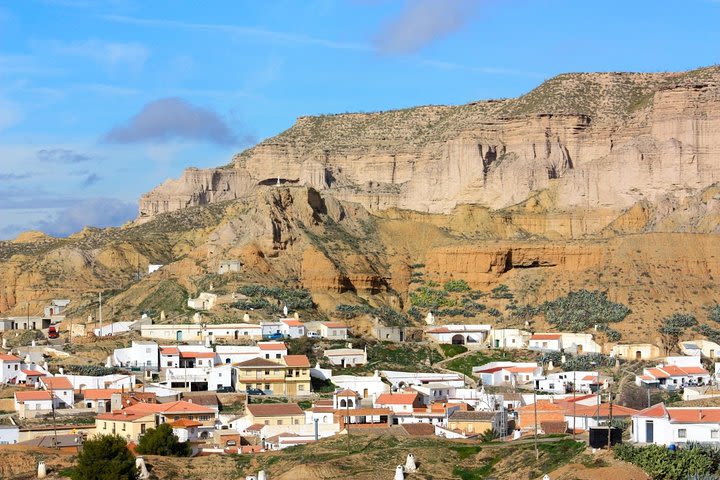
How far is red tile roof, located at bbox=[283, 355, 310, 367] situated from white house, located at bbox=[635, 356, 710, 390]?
16.0 m

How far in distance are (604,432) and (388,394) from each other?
74.7ft

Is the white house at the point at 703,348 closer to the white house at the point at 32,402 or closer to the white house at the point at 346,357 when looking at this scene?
the white house at the point at 346,357

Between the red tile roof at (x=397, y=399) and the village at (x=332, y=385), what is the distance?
15 cm

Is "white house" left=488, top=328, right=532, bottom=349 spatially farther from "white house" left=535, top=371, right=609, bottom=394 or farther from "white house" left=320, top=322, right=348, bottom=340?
"white house" left=535, top=371, right=609, bottom=394

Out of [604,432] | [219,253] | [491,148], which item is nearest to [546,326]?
[219,253]

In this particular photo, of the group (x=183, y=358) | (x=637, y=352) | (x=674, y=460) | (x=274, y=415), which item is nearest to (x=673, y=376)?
(x=637, y=352)

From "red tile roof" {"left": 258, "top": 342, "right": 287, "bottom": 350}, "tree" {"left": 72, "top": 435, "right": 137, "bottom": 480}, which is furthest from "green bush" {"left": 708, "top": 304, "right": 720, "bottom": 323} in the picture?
"tree" {"left": 72, "top": 435, "right": 137, "bottom": 480}

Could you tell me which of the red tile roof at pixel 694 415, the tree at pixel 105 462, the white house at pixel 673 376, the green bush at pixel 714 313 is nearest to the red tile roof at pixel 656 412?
the red tile roof at pixel 694 415

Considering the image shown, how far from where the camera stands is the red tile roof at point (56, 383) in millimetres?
72188

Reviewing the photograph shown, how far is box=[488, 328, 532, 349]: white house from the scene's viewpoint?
91.1 metres

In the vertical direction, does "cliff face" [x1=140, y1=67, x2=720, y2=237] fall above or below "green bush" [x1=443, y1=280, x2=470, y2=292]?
above

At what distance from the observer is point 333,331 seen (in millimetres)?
88875

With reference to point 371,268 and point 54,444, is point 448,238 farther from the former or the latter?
point 54,444

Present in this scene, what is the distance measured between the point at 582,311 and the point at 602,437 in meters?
47.7
